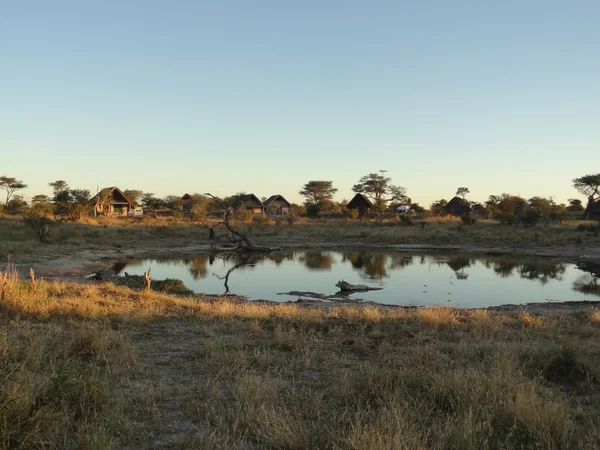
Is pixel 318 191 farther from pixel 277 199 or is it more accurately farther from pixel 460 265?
pixel 460 265

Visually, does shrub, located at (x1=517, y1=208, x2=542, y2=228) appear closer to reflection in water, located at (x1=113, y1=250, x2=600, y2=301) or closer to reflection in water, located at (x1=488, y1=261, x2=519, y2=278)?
reflection in water, located at (x1=113, y1=250, x2=600, y2=301)

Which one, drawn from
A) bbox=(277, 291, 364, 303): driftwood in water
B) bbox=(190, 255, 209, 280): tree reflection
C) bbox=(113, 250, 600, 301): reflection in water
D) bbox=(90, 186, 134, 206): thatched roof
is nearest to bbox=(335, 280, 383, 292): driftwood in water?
bbox=(277, 291, 364, 303): driftwood in water

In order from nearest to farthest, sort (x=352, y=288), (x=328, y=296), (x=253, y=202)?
(x=328, y=296) → (x=352, y=288) → (x=253, y=202)

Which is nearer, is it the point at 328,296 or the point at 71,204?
the point at 328,296

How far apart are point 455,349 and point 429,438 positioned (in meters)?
2.85

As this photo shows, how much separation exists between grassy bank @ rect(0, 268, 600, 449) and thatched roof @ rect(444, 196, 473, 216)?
6704 centimetres

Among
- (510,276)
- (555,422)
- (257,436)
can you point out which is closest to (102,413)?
(257,436)

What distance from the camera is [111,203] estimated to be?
196 feet

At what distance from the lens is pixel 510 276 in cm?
2050

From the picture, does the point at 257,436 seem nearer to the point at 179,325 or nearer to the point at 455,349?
the point at 455,349

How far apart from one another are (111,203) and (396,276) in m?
49.3

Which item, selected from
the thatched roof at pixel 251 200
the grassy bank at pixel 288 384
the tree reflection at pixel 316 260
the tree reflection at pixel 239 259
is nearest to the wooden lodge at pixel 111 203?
the thatched roof at pixel 251 200

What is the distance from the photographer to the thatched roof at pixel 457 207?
71300mm

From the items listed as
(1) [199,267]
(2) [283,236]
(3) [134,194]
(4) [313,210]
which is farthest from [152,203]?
(1) [199,267]
